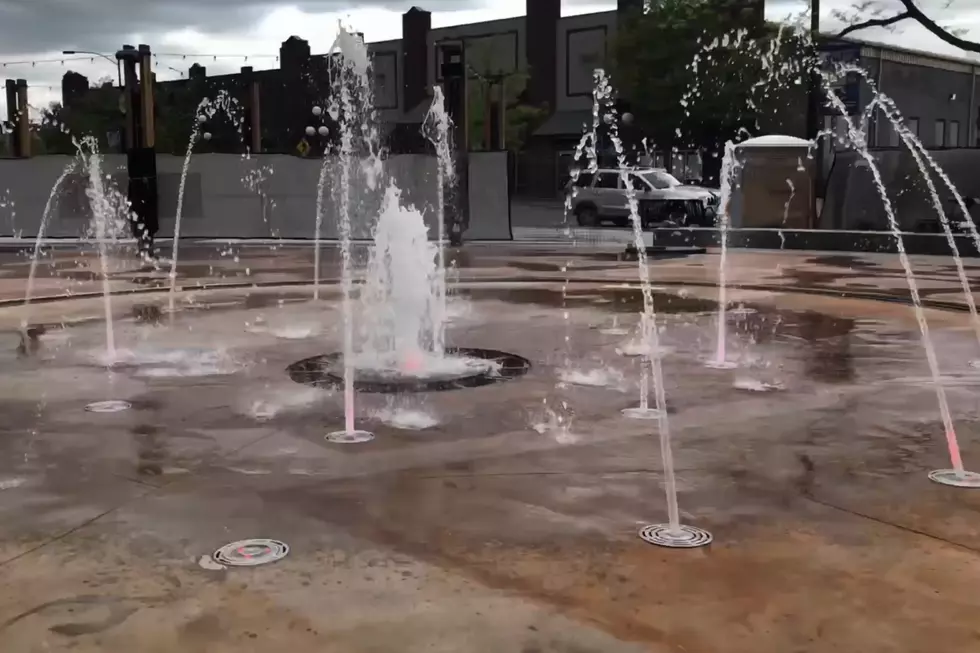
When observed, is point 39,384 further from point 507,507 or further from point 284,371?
point 507,507

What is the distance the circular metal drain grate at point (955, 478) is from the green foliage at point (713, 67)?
35461 mm

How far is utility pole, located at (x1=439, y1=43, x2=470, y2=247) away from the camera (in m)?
22.1

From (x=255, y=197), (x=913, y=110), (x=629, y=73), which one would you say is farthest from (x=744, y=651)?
(x=913, y=110)

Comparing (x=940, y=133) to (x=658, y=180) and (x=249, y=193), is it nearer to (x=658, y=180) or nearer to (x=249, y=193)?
(x=658, y=180)

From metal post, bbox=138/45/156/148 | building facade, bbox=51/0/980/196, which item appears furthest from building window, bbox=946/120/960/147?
metal post, bbox=138/45/156/148

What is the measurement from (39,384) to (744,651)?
233 inches

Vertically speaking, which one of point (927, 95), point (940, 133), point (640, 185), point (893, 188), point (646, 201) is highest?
point (927, 95)

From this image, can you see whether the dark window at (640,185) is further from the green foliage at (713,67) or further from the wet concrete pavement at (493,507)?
the wet concrete pavement at (493,507)

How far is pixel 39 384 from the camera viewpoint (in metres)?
7.26

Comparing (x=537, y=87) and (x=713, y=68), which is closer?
(x=713, y=68)

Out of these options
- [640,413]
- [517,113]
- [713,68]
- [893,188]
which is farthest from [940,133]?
[640,413]

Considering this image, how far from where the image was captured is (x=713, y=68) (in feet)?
128

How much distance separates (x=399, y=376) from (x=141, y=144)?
61.9ft

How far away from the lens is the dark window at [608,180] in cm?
3142
